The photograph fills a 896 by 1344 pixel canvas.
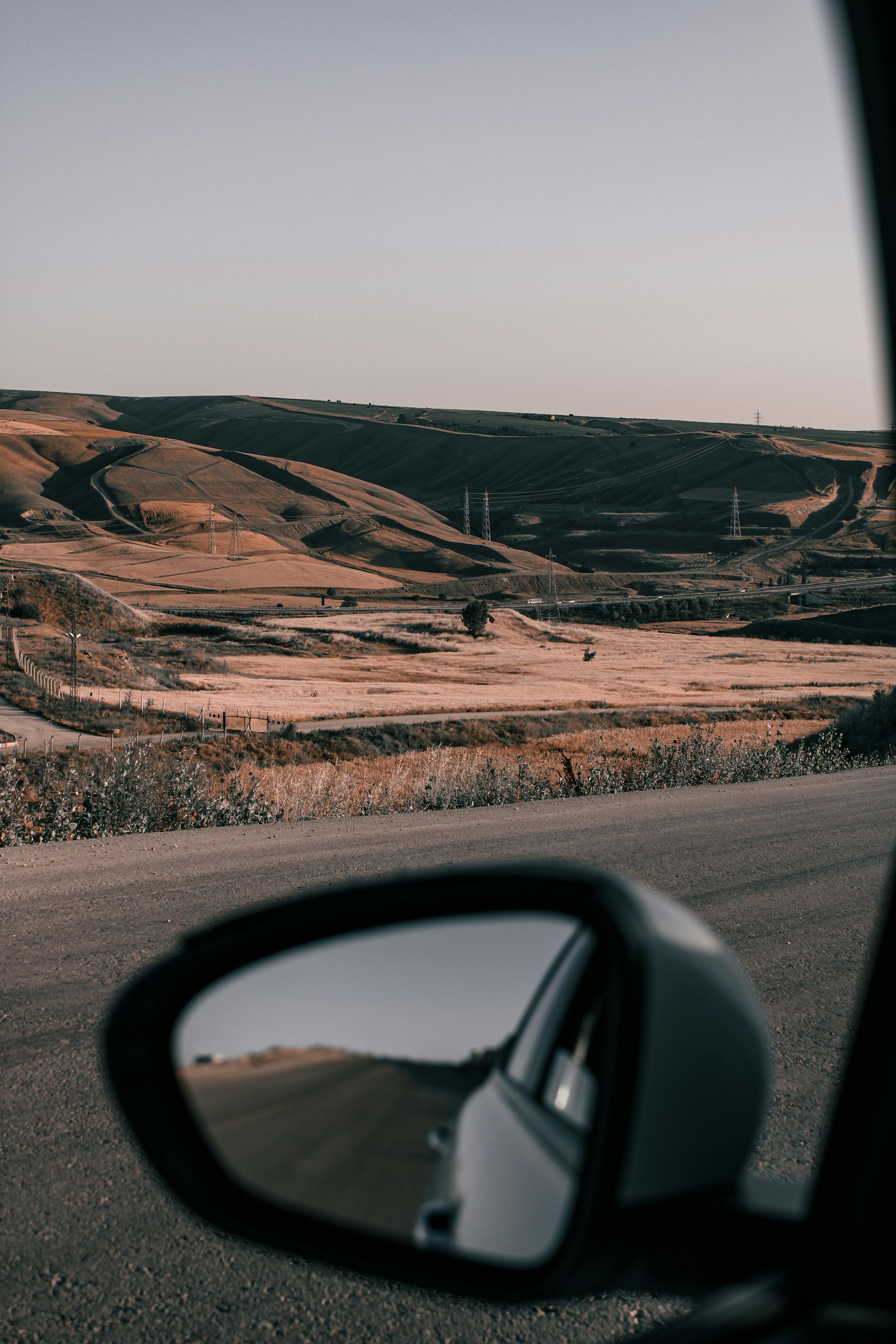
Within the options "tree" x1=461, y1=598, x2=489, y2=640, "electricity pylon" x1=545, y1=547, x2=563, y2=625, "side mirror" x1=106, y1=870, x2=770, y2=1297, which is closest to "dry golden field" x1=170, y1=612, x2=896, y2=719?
"tree" x1=461, y1=598, x2=489, y2=640

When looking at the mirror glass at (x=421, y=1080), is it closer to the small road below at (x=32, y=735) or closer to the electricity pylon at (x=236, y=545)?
the small road below at (x=32, y=735)

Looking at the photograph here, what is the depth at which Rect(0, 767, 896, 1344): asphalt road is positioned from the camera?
3.04 meters

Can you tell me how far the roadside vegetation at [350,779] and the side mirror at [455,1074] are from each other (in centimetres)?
967

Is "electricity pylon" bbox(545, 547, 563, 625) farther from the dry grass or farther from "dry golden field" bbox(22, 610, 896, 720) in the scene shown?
the dry grass

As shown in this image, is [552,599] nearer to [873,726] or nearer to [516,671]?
[516,671]

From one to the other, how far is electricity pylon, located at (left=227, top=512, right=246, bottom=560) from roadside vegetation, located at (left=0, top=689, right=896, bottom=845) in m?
124

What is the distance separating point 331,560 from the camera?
15550 centimetres

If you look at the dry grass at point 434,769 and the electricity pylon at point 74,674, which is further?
the electricity pylon at point 74,674

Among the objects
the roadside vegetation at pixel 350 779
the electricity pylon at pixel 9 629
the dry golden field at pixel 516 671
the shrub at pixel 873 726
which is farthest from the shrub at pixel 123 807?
the electricity pylon at pixel 9 629

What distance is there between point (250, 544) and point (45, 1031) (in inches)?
6471

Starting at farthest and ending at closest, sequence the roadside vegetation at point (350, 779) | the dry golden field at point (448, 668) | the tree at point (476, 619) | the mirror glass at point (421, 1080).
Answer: the tree at point (476, 619) < the dry golden field at point (448, 668) < the roadside vegetation at point (350, 779) < the mirror glass at point (421, 1080)

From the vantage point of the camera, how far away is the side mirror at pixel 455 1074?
1312 millimetres

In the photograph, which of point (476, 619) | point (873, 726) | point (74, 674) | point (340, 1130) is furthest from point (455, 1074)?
point (476, 619)

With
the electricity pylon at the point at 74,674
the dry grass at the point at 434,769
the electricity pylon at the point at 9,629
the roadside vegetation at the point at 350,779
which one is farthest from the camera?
the electricity pylon at the point at 9,629
